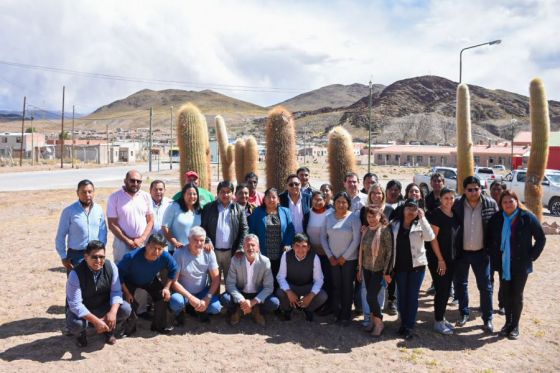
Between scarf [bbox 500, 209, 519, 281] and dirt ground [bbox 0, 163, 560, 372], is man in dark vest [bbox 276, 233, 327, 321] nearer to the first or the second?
dirt ground [bbox 0, 163, 560, 372]

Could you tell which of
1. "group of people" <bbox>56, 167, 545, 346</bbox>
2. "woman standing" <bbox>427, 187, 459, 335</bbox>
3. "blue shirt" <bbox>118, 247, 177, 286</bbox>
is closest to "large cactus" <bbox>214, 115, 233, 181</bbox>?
"group of people" <bbox>56, 167, 545, 346</bbox>

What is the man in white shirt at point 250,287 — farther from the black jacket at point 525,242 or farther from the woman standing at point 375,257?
the black jacket at point 525,242

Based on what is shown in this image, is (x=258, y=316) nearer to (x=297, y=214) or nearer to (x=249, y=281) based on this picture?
(x=249, y=281)

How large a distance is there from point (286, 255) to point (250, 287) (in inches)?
23.9

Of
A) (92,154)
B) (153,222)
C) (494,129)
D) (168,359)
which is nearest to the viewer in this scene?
(168,359)

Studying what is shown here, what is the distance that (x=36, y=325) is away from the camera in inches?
242

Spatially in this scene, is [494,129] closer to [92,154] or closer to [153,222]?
[92,154]

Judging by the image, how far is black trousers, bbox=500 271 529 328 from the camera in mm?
5664

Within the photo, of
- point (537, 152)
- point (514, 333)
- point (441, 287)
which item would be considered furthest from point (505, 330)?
point (537, 152)

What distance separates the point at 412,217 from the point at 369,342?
151cm

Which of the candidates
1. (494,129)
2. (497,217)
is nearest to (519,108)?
(494,129)

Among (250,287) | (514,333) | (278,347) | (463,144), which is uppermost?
(463,144)

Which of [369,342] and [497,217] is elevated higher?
[497,217]

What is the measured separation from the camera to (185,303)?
238 inches
